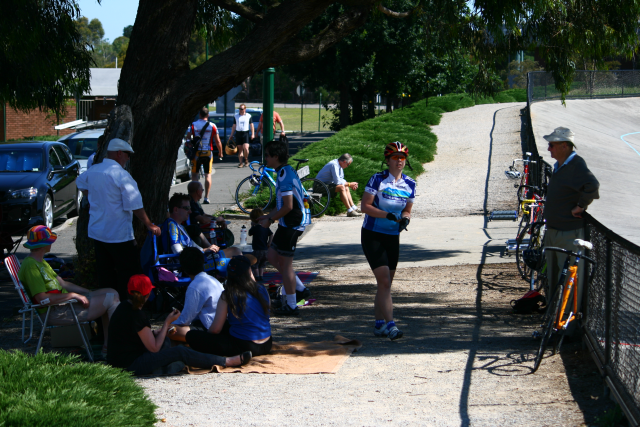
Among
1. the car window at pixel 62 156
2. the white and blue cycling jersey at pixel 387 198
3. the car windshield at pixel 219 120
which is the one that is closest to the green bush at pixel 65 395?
the white and blue cycling jersey at pixel 387 198

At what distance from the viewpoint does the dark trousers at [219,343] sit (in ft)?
18.8

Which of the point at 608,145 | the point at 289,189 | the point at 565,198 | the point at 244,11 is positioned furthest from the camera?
the point at 608,145

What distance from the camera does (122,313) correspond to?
5547mm

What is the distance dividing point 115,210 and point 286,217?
178 cm

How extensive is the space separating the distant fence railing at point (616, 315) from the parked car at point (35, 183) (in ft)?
30.5

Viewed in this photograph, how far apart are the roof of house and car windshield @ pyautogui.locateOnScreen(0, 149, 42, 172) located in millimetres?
23241

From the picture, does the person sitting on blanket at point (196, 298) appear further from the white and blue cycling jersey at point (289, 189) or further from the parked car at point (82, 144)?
the parked car at point (82, 144)

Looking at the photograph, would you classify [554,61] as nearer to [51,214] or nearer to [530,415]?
[530,415]

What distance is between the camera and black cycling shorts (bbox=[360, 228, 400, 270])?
6438 mm

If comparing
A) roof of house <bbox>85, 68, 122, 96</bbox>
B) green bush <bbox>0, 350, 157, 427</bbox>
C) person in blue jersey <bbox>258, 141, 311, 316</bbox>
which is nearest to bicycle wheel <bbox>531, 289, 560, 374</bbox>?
person in blue jersey <bbox>258, 141, 311, 316</bbox>

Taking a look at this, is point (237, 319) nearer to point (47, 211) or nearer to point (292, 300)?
point (292, 300)

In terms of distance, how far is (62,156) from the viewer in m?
14.5

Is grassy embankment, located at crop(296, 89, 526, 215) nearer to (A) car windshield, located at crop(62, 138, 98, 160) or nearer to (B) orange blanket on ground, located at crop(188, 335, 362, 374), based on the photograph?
(A) car windshield, located at crop(62, 138, 98, 160)

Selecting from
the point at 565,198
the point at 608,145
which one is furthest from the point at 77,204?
the point at 608,145
